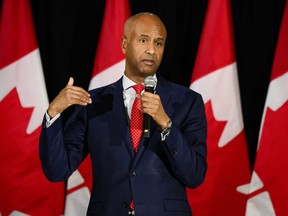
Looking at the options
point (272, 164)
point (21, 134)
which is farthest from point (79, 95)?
point (272, 164)

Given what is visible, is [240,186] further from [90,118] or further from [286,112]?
[90,118]

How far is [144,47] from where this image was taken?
2.07 m

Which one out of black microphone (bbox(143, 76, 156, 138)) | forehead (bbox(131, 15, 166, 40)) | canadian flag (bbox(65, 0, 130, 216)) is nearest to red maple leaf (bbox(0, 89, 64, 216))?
canadian flag (bbox(65, 0, 130, 216))

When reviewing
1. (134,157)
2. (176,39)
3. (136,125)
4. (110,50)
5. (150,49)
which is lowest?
(134,157)

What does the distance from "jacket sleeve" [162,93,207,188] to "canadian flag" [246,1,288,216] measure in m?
1.40

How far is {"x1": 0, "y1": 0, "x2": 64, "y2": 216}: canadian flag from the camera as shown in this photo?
3387mm

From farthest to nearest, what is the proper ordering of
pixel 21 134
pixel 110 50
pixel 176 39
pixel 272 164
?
pixel 176 39 → pixel 110 50 → pixel 21 134 → pixel 272 164

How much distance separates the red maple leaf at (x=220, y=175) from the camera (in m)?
3.37

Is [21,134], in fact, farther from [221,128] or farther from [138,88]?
[138,88]

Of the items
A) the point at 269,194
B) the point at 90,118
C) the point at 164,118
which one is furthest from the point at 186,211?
the point at 269,194

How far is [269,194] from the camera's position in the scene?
10.8ft

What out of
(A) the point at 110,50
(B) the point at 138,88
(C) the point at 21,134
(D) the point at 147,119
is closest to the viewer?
(D) the point at 147,119

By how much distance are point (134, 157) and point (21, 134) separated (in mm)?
1708

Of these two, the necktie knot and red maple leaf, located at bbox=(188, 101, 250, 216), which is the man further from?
red maple leaf, located at bbox=(188, 101, 250, 216)
